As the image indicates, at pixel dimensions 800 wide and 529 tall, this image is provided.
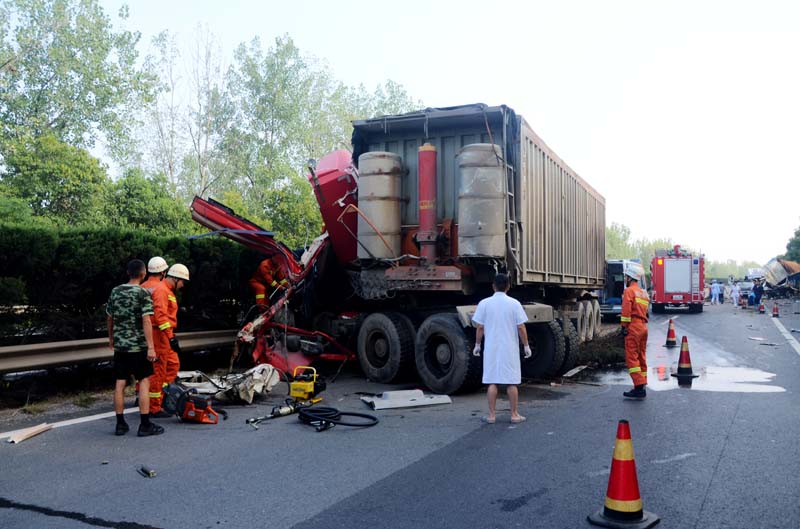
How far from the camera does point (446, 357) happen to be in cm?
887

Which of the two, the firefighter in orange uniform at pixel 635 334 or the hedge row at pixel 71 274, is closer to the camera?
the hedge row at pixel 71 274

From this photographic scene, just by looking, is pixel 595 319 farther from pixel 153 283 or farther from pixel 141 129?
pixel 141 129

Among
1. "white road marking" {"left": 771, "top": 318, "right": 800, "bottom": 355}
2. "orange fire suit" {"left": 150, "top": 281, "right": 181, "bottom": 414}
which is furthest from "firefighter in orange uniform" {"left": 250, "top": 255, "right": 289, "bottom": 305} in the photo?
"white road marking" {"left": 771, "top": 318, "right": 800, "bottom": 355}

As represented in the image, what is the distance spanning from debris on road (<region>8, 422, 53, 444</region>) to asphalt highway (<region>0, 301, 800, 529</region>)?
8cm

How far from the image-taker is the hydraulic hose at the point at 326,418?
263 inches

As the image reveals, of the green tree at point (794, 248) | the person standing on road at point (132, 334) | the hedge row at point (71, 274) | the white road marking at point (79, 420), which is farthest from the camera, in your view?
the green tree at point (794, 248)

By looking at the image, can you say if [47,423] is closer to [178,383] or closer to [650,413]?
[178,383]

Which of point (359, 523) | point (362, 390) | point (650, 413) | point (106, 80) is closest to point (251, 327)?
point (362, 390)

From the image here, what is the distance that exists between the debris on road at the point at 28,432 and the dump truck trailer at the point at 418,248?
3600 mm

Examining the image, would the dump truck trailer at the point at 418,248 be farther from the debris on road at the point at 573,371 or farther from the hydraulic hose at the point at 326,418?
the hydraulic hose at the point at 326,418

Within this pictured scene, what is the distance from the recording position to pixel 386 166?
978 centimetres

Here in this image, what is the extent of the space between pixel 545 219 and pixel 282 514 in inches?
321

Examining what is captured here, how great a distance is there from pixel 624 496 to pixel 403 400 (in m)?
4.34

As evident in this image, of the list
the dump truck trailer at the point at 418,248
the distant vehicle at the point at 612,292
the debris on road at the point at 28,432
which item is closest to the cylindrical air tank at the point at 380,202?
the dump truck trailer at the point at 418,248
